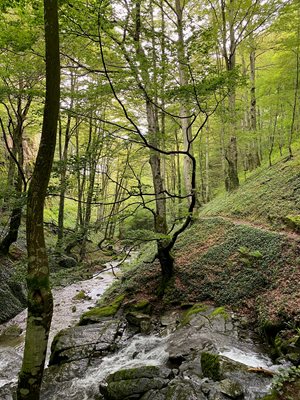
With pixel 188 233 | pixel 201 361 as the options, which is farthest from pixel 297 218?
pixel 201 361

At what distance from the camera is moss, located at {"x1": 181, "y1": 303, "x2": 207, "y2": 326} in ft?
23.6

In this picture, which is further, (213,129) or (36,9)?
(213,129)

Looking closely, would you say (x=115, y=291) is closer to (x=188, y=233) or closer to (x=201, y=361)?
(x=188, y=233)

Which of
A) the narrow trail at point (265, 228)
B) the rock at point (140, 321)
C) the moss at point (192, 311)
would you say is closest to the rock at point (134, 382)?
the moss at point (192, 311)

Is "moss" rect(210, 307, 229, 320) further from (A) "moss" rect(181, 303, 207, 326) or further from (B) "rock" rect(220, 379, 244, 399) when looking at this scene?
(B) "rock" rect(220, 379, 244, 399)

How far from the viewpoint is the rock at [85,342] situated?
6.48 metres

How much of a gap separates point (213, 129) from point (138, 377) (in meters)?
19.4

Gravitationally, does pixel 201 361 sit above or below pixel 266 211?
below

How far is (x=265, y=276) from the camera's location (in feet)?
24.3

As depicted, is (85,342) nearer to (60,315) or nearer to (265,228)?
(60,315)

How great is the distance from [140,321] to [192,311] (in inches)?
54.4

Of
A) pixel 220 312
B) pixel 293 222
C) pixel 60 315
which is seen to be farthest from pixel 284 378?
pixel 60 315

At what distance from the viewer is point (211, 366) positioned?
4.85 metres

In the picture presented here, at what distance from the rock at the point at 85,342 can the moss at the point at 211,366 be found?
2568mm
